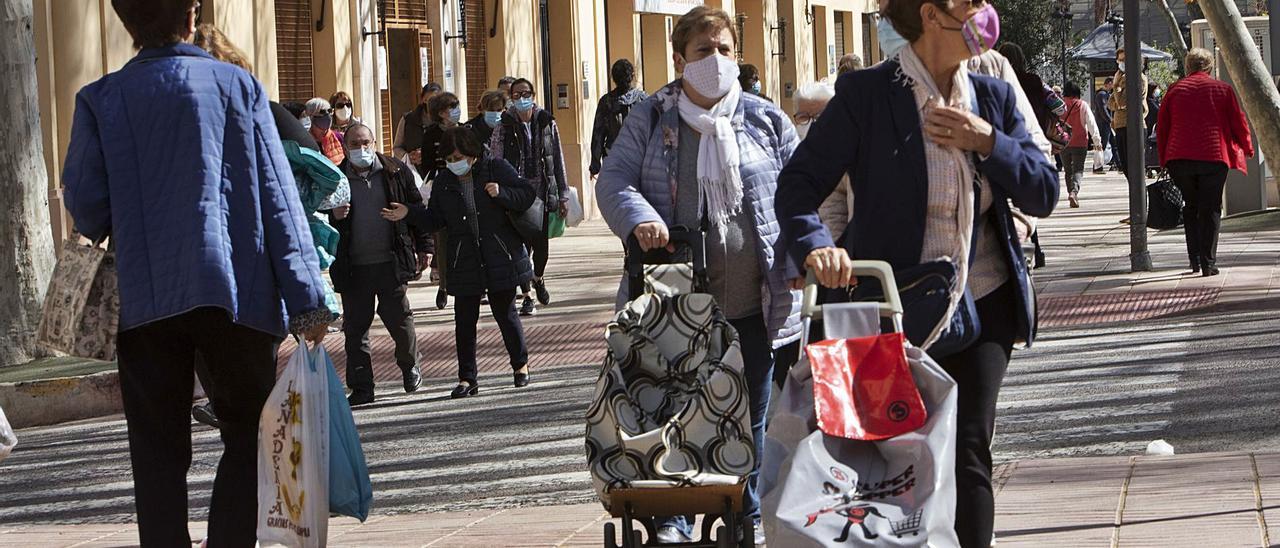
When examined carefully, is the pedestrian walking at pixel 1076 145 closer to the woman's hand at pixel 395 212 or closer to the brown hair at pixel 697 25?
the woman's hand at pixel 395 212

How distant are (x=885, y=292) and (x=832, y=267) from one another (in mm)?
137

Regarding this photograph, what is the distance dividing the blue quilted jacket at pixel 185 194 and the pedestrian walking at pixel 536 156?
10301 millimetres

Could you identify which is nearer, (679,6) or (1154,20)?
(679,6)

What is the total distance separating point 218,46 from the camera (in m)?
6.54

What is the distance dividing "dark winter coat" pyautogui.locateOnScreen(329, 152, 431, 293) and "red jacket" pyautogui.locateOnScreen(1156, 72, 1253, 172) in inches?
265

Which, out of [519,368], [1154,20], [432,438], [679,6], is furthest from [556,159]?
[1154,20]

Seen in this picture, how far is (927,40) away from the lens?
4.86 m

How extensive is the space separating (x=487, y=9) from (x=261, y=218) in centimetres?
2356

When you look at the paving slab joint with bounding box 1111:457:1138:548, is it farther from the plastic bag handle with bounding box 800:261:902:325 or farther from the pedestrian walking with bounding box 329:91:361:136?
the pedestrian walking with bounding box 329:91:361:136

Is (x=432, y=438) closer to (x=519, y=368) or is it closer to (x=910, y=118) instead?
(x=519, y=368)

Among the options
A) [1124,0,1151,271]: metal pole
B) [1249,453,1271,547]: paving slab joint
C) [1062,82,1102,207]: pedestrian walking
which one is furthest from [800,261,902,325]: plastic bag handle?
[1062,82,1102,207]: pedestrian walking

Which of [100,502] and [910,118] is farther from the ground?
[910,118]

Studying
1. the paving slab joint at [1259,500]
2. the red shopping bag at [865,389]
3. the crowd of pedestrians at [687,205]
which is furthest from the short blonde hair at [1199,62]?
the red shopping bag at [865,389]

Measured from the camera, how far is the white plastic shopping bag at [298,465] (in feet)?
18.6
